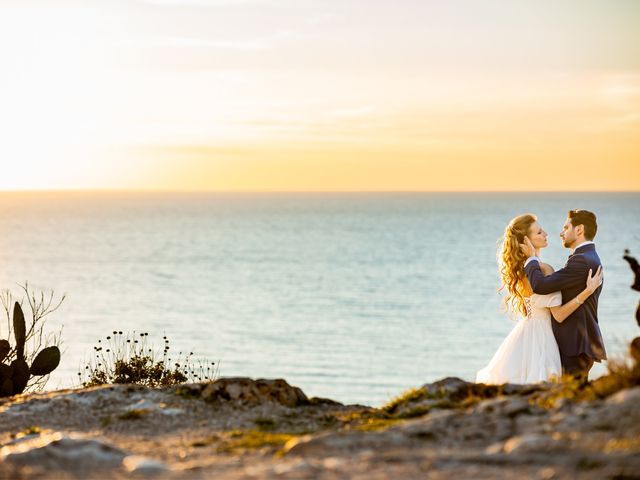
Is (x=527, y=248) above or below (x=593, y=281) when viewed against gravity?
above

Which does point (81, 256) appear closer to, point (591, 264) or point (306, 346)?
point (306, 346)

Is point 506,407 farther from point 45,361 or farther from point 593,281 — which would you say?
point 45,361

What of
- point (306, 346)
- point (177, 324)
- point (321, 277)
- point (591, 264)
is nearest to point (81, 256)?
point (321, 277)

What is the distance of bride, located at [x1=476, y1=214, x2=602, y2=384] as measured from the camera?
11125 millimetres

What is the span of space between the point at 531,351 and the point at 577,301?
0.91 meters

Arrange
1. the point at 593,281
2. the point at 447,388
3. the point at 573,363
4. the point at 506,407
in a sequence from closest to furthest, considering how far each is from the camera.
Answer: the point at 506,407 < the point at 447,388 < the point at 593,281 < the point at 573,363

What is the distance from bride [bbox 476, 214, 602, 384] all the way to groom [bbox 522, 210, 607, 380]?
0.38 ft

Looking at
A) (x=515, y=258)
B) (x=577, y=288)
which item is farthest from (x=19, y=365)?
(x=577, y=288)

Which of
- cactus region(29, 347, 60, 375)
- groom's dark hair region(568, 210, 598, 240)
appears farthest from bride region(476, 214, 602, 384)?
cactus region(29, 347, 60, 375)

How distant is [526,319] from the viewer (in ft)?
37.7

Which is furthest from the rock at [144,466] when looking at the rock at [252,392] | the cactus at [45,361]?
the cactus at [45,361]

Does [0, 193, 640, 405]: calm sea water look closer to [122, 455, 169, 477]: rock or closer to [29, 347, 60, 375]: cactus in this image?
[122, 455, 169, 477]: rock

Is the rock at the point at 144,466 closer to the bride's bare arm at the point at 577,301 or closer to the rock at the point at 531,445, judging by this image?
the rock at the point at 531,445

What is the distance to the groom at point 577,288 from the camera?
10883mm
